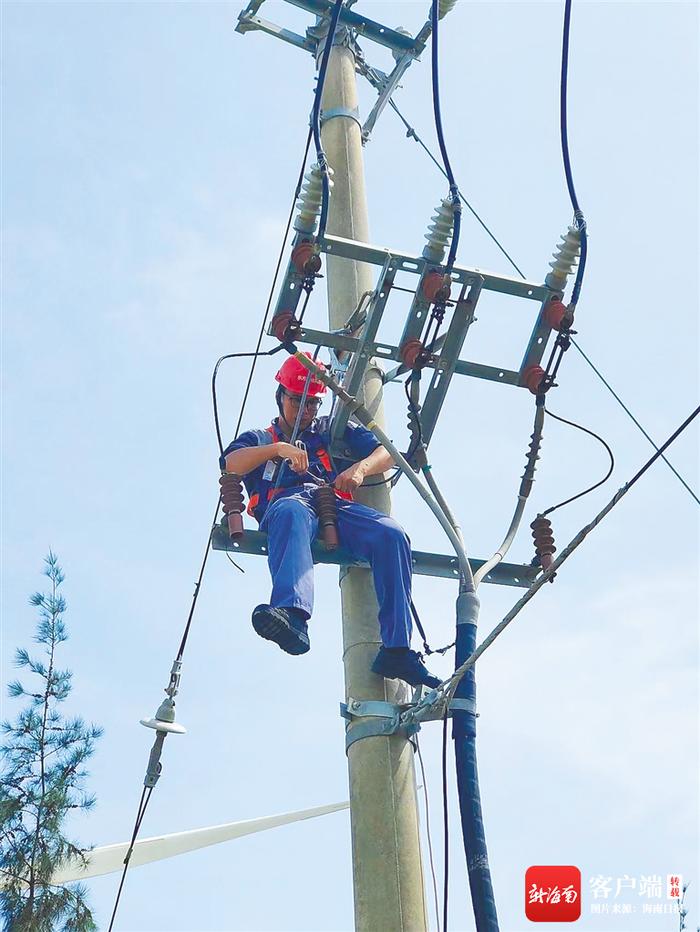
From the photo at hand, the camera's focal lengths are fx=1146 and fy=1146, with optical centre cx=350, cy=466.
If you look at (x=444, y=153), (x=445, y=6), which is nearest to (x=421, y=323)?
(x=444, y=153)

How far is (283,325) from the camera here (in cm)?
457

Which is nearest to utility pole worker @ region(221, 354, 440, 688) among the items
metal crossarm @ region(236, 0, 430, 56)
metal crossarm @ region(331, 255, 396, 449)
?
metal crossarm @ region(331, 255, 396, 449)

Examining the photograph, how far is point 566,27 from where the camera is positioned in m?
4.69

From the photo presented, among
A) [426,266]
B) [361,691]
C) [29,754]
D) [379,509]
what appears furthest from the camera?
[29,754]

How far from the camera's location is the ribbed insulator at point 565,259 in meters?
4.75

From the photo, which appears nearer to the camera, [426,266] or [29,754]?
[426,266]

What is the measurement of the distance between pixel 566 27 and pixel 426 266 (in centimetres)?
115

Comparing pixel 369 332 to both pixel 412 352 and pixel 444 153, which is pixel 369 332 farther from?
pixel 444 153

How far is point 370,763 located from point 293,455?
1.46 meters

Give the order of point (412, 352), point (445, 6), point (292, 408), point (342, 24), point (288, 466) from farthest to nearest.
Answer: point (445, 6) → point (342, 24) → point (292, 408) → point (288, 466) → point (412, 352)

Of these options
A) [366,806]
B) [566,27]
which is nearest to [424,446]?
[366,806]

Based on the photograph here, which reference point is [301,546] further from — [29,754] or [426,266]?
[29,754]

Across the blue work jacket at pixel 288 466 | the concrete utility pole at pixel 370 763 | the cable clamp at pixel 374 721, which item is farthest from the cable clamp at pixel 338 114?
the cable clamp at pixel 374 721

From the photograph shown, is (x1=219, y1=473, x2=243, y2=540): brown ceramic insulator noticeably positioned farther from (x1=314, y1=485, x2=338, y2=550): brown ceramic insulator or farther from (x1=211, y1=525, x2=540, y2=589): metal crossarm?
(x1=314, y1=485, x2=338, y2=550): brown ceramic insulator
